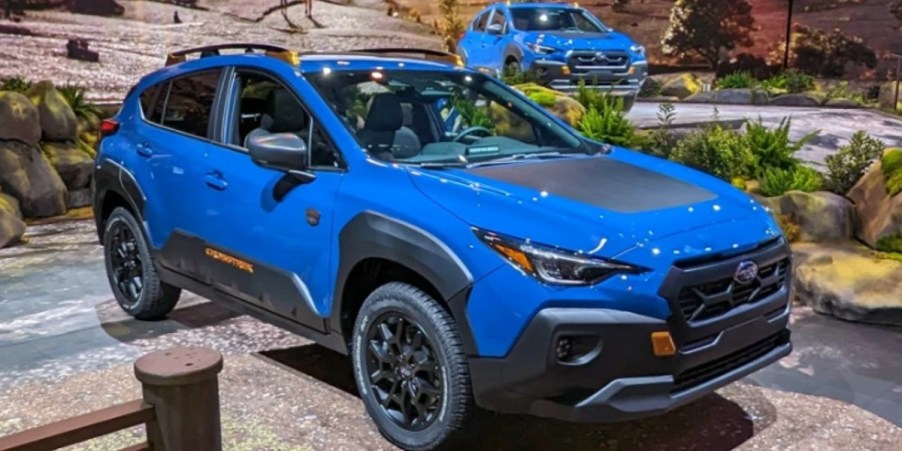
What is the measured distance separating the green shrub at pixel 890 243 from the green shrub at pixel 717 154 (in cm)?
141

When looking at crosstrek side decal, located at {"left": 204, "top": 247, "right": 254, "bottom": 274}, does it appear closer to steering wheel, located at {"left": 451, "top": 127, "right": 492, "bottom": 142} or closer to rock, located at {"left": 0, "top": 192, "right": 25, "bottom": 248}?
steering wheel, located at {"left": 451, "top": 127, "right": 492, "bottom": 142}

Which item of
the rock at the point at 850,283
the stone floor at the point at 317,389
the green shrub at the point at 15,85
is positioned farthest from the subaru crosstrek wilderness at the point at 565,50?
the green shrub at the point at 15,85

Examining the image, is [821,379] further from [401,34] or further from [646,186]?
[401,34]

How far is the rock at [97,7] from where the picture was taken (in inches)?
443

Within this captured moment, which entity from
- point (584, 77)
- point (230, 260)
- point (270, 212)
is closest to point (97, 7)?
point (584, 77)

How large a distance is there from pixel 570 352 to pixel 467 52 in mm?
9797

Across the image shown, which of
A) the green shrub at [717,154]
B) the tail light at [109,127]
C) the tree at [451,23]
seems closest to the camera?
the tail light at [109,127]

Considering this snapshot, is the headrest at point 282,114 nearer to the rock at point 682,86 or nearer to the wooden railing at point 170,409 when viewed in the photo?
the wooden railing at point 170,409

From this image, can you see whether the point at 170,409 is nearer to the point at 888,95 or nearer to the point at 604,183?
the point at 604,183

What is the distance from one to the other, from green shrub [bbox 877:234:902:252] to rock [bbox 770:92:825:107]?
18.1 ft

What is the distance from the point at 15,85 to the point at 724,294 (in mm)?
9155

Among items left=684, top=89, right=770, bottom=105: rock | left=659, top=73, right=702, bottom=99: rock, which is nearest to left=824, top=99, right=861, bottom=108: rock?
left=684, top=89, right=770, bottom=105: rock

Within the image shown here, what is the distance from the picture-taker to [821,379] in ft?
14.4

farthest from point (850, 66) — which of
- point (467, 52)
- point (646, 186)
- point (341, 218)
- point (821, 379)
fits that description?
point (341, 218)
